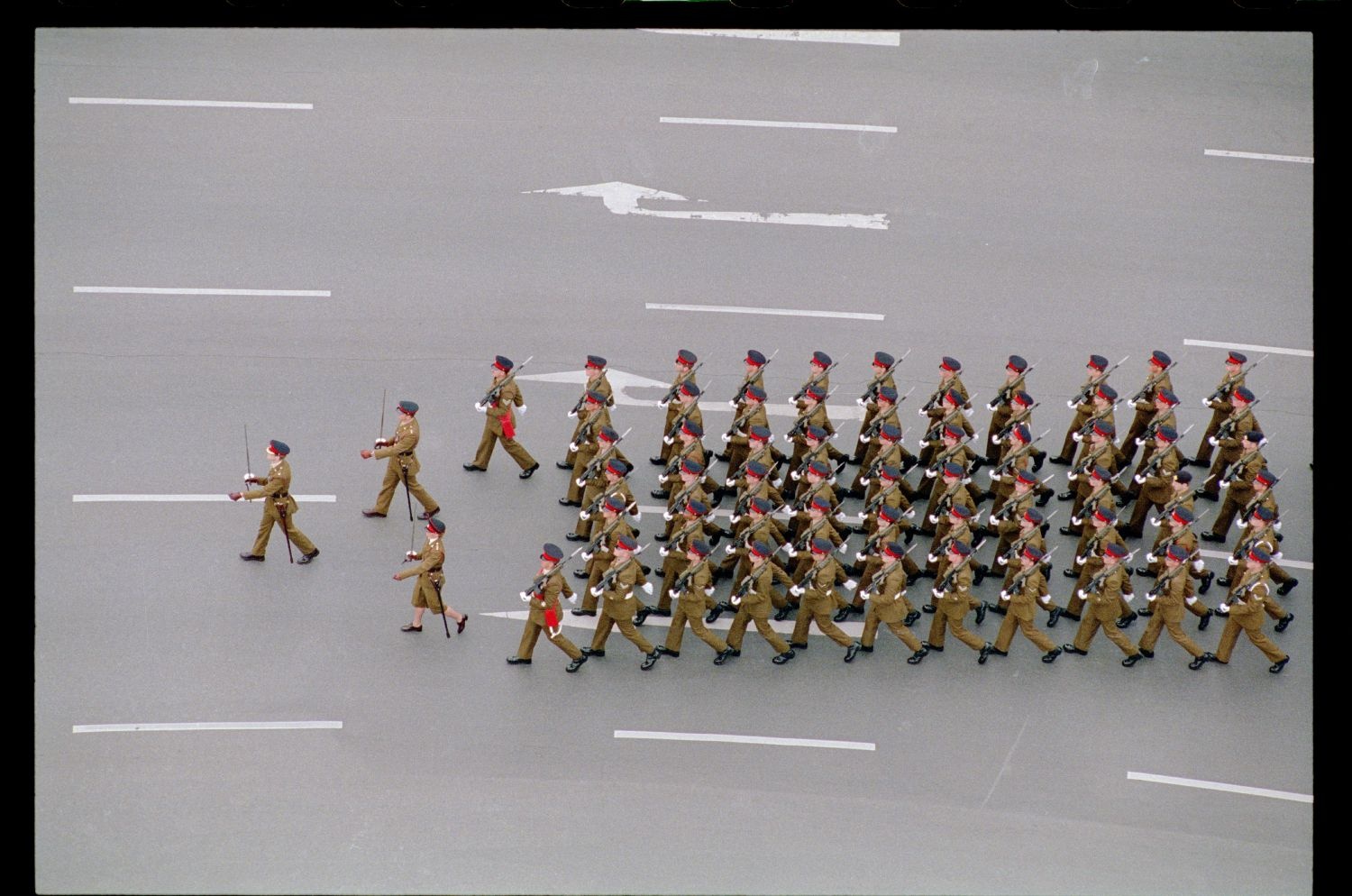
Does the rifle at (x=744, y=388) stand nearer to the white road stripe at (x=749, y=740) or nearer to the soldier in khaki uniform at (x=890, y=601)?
the soldier in khaki uniform at (x=890, y=601)

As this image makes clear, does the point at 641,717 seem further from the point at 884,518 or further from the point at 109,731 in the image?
the point at 109,731

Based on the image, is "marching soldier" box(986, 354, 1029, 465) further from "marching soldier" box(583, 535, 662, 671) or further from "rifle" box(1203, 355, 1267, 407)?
"marching soldier" box(583, 535, 662, 671)

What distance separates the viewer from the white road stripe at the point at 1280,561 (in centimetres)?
2495

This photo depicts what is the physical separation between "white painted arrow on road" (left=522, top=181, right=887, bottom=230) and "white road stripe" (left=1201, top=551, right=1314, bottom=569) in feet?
22.8

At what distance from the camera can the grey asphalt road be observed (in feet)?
70.9

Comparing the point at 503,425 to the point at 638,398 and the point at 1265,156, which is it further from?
the point at 1265,156

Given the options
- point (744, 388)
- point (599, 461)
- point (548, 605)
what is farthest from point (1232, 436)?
point (548, 605)

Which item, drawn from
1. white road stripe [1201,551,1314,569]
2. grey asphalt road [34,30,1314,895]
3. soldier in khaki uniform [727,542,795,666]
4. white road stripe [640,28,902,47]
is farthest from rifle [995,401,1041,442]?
white road stripe [640,28,902,47]

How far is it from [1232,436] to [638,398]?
25.5 feet

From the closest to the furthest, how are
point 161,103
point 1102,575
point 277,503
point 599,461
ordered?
1. point 1102,575
2. point 277,503
3. point 599,461
4. point 161,103

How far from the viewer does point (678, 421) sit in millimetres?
24906

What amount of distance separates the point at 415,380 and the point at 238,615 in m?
4.58

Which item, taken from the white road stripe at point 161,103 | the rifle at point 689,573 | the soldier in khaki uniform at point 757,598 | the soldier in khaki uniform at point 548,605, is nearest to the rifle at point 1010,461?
the soldier in khaki uniform at point 757,598

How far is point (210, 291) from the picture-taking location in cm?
2750
